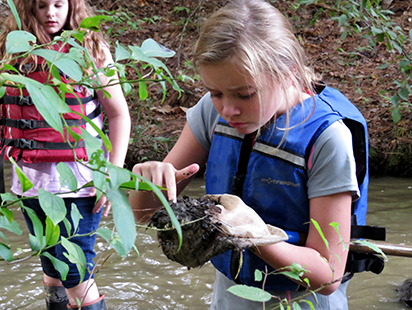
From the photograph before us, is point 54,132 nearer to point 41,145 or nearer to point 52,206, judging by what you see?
point 41,145

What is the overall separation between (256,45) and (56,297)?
2.07 m

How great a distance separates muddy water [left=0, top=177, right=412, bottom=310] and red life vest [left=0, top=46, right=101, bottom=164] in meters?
1.34

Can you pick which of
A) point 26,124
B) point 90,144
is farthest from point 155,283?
point 90,144

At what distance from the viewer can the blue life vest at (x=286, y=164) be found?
1.76 m

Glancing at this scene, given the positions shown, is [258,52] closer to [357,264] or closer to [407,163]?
[357,264]

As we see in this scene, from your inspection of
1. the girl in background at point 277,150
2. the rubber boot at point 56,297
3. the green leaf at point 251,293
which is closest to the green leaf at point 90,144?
the green leaf at point 251,293

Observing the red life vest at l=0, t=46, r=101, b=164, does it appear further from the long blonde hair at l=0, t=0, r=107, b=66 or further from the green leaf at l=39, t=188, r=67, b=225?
the green leaf at l=39, t=188, r=67, b=225

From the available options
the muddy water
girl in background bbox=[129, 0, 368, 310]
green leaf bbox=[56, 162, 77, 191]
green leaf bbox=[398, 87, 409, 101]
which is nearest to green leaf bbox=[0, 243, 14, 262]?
green leaf bbox=[56, 162, 77, 191]

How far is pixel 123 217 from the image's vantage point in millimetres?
695

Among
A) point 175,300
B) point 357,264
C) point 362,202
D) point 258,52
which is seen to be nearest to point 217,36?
point 258,52

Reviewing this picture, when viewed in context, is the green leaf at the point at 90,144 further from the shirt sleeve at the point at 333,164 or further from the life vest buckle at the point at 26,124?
the life vest buckle at the point at 26,124

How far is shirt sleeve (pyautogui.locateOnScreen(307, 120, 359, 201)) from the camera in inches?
64.5

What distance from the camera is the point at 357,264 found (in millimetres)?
1934

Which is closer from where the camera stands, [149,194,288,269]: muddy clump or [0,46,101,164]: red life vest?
[149,194,288,269]: muddy clump
